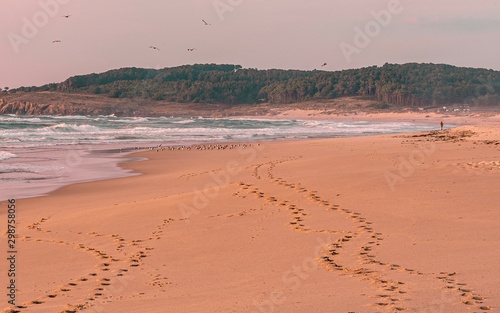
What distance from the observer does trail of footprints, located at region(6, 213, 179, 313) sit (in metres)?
7.03

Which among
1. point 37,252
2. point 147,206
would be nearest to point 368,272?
point 37,252

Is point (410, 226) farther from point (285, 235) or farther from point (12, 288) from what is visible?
point (12, 288)

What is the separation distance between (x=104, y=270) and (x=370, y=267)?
3509mm

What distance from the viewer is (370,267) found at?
7.80 m

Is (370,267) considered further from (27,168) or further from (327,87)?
(327,87)

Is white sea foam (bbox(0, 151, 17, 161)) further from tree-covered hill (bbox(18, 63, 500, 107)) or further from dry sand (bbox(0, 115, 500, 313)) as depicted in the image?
tree-covered hill (bbox(18, 63, 500, 107))

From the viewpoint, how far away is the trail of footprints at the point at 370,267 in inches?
251

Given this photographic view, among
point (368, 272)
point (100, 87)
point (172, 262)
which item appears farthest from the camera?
point (100, 87)

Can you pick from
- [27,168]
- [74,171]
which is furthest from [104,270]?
[27,168]

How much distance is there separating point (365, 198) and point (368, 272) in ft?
16.9

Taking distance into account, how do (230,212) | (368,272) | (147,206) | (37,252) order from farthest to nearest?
(147,206), (230,212), (37,252), (368,272)

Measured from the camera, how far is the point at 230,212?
11.9 meters

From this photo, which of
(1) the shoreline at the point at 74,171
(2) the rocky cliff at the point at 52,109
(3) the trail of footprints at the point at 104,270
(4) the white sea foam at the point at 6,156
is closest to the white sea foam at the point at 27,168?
(1) the shoreline at the point at 74,171

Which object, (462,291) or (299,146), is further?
(299,146)
